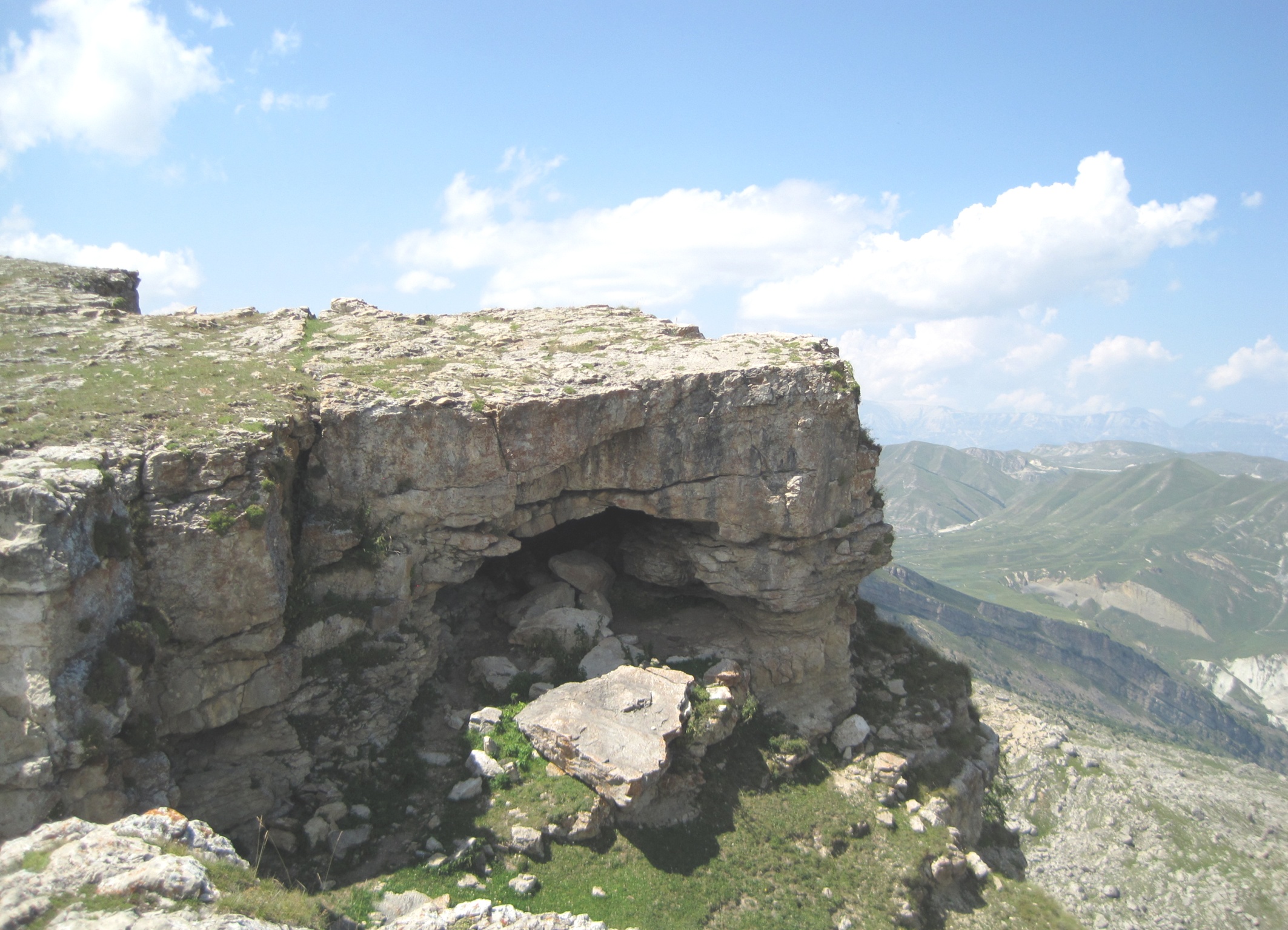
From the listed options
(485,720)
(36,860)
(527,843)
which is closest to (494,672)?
(485,720)

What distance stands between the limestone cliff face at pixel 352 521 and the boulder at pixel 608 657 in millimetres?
5177

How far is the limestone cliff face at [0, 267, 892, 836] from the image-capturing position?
15.1 meters

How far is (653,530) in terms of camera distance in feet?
→ 107

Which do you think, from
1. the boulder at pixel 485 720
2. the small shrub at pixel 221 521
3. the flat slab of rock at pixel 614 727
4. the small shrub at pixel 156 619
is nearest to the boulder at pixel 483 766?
the boulder at pixel 485 720

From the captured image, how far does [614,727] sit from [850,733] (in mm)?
13305

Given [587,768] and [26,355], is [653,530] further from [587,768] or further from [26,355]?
[26,355]

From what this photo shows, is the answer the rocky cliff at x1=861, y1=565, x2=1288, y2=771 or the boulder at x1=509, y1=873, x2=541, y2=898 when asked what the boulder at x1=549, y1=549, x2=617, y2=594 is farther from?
the rocky cliff at x1=861, y1=565, x2=1288, y2=771

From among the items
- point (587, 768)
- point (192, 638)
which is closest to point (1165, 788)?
point (587, 768)

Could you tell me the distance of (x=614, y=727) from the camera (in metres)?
22.5

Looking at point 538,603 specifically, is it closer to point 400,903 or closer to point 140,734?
point 400,903

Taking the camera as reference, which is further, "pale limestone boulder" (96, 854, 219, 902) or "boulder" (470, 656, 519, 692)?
"boulder" (470, 656, 519, 692)

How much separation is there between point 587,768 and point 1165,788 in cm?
4319

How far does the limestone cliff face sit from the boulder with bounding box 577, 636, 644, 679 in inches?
204

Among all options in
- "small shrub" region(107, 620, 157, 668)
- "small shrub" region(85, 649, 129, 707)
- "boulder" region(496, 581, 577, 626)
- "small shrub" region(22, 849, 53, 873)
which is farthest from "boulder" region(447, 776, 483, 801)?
"small shrub" region(22, 849, 53, 873)
